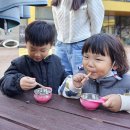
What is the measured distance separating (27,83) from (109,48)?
436mm

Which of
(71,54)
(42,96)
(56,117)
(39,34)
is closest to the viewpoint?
(56,117)

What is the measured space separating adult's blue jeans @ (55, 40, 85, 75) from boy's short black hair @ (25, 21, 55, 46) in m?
0.62

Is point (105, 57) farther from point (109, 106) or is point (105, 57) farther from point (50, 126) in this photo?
point (50, 126)

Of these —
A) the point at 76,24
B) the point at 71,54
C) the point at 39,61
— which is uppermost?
the point at 76,24

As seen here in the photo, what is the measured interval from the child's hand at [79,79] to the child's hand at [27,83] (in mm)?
192

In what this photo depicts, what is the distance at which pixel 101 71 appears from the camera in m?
1.51

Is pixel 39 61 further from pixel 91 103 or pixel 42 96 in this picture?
pixel 91 103

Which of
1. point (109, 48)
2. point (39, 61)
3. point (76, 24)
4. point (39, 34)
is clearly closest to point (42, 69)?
point (39, 61)

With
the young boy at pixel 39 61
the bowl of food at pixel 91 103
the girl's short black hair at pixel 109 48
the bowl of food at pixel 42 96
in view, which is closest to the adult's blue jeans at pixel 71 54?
the young boy at pixel 39 61

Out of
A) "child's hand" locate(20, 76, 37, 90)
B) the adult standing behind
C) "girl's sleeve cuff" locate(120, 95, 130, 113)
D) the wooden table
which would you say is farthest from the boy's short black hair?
"girl's sleeve cuff" locate(120, 95, 130, 113)

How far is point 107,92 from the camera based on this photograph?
1.52 meters

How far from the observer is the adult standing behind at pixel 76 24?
2480mm

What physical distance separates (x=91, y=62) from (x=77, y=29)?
108cm

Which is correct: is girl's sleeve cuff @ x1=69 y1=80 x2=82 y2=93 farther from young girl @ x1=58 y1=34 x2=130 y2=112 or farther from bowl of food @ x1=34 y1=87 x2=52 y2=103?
bowl of food @ x1=34 y1=87 x2=52 y2=103
